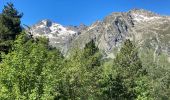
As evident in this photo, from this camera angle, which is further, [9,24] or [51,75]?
[9,24]

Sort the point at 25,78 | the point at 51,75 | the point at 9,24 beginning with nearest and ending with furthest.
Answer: the point at 25,78 → the point at 51,75 → the point at 9,24

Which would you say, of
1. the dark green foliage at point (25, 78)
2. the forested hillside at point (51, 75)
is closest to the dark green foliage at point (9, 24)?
the forested hillside at point (51, 75)

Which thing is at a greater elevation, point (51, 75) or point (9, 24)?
point (9, 24)

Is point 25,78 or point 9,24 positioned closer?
point 25,78

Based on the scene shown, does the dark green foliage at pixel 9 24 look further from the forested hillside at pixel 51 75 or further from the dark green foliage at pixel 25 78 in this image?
the dark green foliage at pixel 25 78

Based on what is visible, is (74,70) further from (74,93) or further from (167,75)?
(167,75)

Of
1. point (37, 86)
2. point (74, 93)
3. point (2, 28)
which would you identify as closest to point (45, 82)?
point (37, 86)

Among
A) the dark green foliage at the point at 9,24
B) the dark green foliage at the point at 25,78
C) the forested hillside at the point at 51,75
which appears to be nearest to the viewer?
the dark green foliage at the point at 25,78

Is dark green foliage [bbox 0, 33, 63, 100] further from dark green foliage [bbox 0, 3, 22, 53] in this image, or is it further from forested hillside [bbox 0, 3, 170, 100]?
dark green foliage [bbox 0, 3, 22, 53]

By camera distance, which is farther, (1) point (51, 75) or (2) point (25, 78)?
(1) point (51, 75)

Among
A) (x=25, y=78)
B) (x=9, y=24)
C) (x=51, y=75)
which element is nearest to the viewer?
(x=25, y=78)

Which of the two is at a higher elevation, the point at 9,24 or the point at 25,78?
the point at 9,24

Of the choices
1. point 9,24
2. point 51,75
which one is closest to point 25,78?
point 51,75

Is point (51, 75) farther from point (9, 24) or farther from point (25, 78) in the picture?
point (9, 24)
